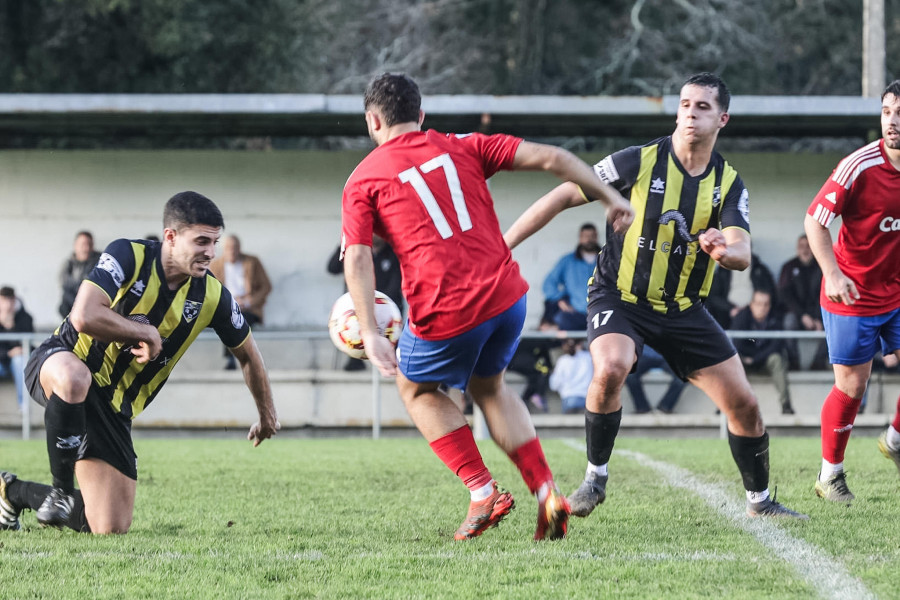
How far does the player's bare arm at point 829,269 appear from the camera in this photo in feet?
18.8

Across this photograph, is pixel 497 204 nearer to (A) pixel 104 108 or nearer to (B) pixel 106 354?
(A) pixel 104 108

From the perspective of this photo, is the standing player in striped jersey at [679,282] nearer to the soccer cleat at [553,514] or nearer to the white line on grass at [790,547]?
the white line on grass at [790,547]

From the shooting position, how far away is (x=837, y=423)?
20.7 feet

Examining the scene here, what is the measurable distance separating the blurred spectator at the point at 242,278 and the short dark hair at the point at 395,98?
8577 mm

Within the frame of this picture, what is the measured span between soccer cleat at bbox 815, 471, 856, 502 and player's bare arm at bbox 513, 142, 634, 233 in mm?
2333

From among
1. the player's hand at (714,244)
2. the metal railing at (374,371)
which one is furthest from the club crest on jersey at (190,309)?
the metal railing at (374,371)

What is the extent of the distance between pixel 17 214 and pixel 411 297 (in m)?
10.5

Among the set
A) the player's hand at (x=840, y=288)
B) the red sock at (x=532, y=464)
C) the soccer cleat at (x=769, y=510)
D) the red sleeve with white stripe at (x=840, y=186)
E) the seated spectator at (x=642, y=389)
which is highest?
the red sleeve with white stripe at (x=840, y=186)

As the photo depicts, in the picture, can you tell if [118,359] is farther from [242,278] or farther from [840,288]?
[242,278]

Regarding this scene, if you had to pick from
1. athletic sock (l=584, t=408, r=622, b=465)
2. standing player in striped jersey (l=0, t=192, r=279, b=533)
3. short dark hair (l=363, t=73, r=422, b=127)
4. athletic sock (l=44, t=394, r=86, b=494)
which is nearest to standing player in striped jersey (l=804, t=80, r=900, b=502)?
athletic sock (l=584, t=408, r=622, b=465)

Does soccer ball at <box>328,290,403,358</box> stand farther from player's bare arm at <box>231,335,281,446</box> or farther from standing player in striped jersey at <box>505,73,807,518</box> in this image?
standing player in striped jersey at <box>505,73,807,518</box>

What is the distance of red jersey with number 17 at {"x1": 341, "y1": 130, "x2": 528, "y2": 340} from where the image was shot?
178 inches

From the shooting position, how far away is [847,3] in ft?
84.6

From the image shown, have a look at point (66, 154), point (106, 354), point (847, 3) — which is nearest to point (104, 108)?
point (66, 154)
